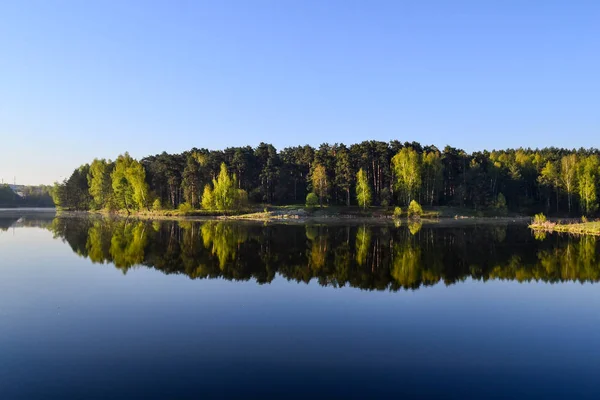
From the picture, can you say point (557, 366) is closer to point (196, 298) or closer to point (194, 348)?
point (194, 348)

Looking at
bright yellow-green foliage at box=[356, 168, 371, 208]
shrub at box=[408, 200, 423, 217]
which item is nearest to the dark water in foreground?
shrub at box=[408, 200, 423, 217]

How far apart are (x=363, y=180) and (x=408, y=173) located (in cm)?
1058

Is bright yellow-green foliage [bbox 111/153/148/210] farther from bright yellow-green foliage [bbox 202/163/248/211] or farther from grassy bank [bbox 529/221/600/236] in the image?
grassy bank [bbox 529/221/600/236]

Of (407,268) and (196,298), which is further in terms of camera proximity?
(407,268)

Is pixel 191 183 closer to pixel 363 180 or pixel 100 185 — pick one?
pixel 100 185

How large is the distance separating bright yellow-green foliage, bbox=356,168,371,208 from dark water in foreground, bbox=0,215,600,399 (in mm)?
60886

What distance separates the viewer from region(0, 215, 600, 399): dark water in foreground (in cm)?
1116

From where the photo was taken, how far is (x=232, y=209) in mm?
96062

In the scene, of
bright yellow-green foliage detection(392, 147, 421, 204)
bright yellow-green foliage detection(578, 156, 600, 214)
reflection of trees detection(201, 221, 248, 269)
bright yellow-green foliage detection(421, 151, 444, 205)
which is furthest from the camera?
bright yellow-green foliage detection(421, 151, 444, 205)

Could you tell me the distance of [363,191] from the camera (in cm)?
9412

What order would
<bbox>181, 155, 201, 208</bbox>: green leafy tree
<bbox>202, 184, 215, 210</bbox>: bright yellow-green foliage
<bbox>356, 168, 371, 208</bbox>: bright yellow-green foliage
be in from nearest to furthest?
1. <bbox>356, 168, 371, 208</bbox>: bright yellow-green foliage
2. <bbox>202, 184, 215, 210</bbox>: bright yellow-green foliage
3. <bbox>181, 155, 201, 208</bbox>: green leafy tree

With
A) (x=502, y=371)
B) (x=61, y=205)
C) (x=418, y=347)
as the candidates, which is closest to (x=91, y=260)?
(x=418, y=347)

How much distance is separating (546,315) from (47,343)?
757 inches

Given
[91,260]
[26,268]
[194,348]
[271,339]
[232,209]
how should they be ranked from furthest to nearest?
1. [232,209]
2. [91,260]
3. [26,268]
4. [271,339]
5. [194,348]
